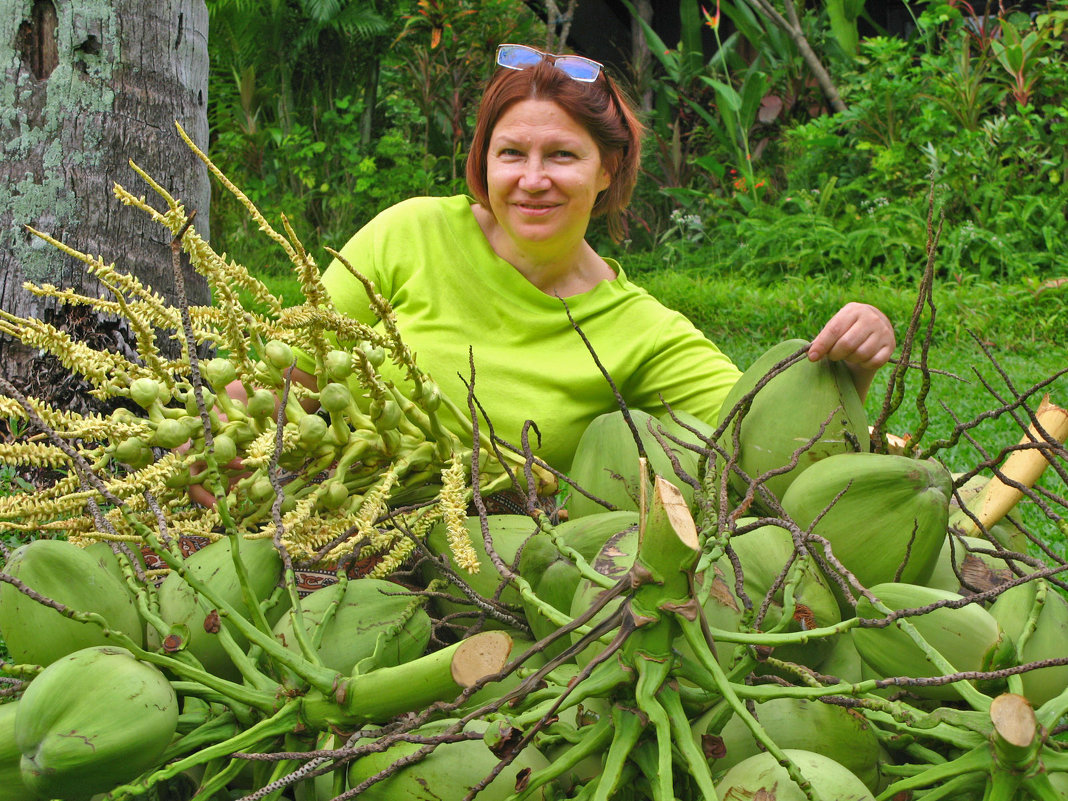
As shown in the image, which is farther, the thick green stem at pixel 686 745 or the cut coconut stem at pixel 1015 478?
the cut coconut stem at pixel 1015 478

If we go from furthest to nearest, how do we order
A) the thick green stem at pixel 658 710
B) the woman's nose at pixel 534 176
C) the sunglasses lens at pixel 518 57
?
the sunglasses lens at pixel 518 57
the woman's nose at pixel 534 176
the thick green stem at pixel 658 710

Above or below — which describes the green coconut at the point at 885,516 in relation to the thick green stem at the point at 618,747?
above

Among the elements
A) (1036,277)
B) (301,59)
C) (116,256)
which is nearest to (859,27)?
(1036,277)

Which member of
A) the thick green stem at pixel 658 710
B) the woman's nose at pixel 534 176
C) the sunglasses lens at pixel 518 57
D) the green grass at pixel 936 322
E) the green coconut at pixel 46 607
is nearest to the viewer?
Result: the thick green stem at pixel 658 710

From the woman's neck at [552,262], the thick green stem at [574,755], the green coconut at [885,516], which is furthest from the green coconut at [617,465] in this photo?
the woman's neck at [552,262]

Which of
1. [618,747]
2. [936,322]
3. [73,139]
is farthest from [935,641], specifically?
[936,322]

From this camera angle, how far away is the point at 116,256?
1800 millimetres

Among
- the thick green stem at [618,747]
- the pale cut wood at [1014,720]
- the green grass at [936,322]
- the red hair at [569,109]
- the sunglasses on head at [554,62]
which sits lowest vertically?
the green grass at [936,322]

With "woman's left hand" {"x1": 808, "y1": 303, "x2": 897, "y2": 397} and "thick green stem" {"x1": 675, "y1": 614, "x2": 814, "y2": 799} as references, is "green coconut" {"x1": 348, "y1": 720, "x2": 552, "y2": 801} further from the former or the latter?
"woman's left hand" {"x1": 808, "y1": 303, "x2": 897, "y2": 397}

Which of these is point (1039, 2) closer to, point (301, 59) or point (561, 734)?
point (301, 59)

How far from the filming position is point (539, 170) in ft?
6.45

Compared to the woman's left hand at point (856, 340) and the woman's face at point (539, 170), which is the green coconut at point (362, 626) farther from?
the woman's face at point (539, 170)

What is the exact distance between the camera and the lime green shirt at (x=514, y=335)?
6.52 ft

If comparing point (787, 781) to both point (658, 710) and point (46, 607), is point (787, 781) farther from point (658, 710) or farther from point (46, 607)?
point (46, 607)
